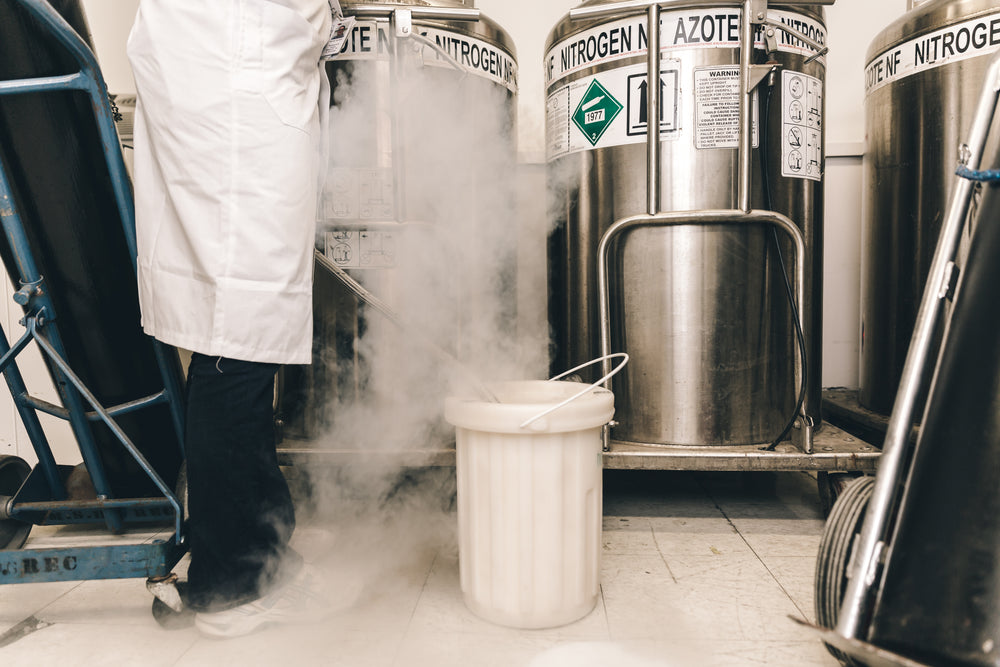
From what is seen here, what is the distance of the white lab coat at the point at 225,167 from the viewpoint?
3.00 ft

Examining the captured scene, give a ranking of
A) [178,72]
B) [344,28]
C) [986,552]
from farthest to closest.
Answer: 1. [344,28]
2. [178,72]
3. [986,552]

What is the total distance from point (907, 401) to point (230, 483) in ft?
3.21

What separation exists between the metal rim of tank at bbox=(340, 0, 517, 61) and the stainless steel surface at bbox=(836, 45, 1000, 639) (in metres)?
1.06

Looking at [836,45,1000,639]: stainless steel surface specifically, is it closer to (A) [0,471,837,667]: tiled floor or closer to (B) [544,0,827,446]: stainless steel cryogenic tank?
(A) [0,471,837,667]: tiled floor

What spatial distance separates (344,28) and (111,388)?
830 millimetres

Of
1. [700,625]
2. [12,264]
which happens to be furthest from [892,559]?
[12,264]

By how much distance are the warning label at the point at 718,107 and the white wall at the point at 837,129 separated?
29.5 inches

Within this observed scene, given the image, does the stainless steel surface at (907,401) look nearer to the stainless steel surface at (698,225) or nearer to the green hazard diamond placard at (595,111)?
the stainless steel surface at (698,225)

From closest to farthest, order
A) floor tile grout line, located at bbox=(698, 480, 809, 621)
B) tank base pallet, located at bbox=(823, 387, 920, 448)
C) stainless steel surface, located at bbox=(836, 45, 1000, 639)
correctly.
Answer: stainless steel surface, located at bbox=(836, 45, 1000, 639) → floor tile grout line, located at bbox=(698, 480, 809, 621) → tank base pallet, located at bbox=(823, 387, 920, 448)

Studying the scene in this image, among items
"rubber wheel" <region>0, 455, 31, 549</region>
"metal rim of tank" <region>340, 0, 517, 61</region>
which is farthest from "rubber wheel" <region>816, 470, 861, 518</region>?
"rubber wheel" <region>0, 455, 31, 549</region>

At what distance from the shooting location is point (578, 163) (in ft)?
5.10

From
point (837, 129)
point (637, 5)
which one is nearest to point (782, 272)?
point (637, 5)

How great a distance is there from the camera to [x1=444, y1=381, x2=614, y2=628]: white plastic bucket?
0.99m

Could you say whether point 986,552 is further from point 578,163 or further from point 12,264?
point 12,264
